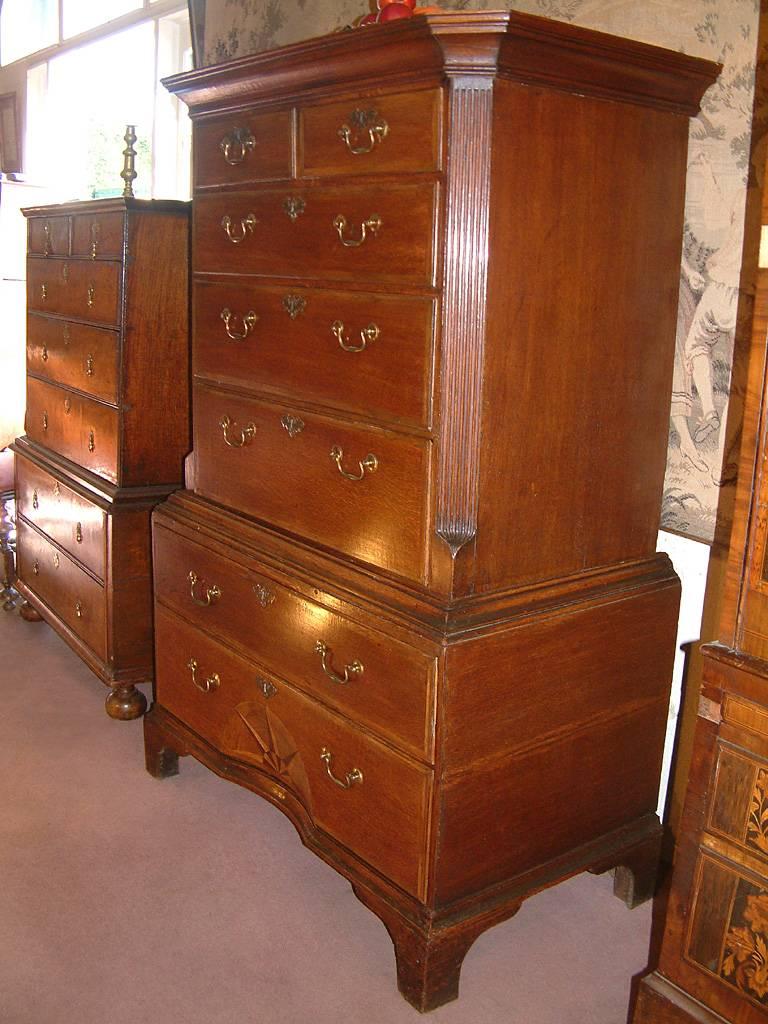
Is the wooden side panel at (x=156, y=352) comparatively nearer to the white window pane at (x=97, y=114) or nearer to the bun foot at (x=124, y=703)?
the bun foot at (x=124, y=703)

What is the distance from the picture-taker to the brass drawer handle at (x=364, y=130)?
1851mm

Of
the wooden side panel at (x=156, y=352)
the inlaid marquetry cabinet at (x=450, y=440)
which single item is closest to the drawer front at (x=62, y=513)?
the wooden side panel at (x=156, y=352)

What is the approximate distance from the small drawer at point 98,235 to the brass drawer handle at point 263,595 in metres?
1.29

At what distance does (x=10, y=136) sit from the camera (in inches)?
233

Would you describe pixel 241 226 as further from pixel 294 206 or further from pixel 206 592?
pixel 206 592

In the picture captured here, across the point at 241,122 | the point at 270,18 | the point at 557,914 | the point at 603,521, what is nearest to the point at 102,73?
the point at 270,18

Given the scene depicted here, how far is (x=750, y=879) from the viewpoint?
161 cm

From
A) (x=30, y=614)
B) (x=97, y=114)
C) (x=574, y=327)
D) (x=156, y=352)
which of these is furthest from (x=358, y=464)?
(x=97, y=114)

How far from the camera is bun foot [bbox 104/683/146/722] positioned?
3.28 metres

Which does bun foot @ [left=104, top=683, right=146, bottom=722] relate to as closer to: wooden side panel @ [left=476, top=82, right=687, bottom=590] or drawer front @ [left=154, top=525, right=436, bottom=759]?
drawer front @ [left=154, top=525, right=436, bottom=759]

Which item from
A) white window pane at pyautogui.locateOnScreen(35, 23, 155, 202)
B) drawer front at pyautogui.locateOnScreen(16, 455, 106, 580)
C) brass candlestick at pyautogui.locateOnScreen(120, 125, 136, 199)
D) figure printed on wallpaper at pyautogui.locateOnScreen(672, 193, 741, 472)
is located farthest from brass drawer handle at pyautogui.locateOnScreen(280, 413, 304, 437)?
white window pane at pyautogui.locateOnScreen(35, 23, 155, 202)

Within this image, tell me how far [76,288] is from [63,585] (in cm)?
103

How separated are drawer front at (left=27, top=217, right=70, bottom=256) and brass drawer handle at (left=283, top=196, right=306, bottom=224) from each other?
158 cm

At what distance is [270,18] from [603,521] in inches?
94.4
